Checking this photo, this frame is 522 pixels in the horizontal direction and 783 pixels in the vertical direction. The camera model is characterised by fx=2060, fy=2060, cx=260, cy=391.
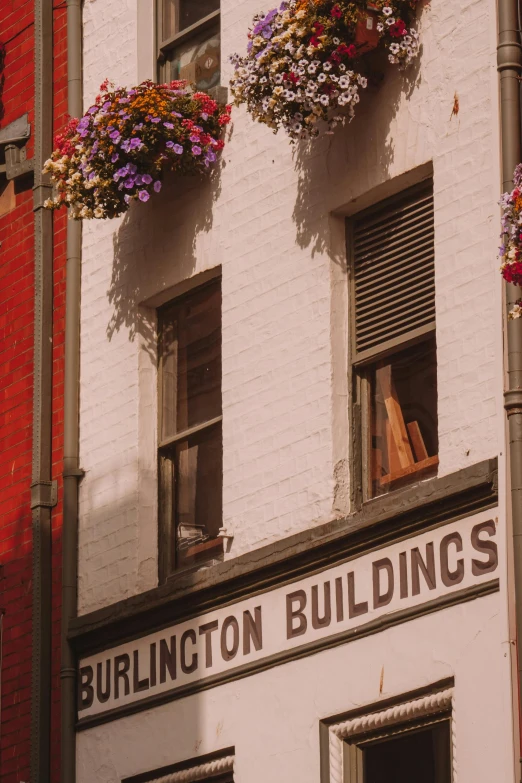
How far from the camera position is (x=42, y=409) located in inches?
612

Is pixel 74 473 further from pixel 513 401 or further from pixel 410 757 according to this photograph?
pixel 513 401

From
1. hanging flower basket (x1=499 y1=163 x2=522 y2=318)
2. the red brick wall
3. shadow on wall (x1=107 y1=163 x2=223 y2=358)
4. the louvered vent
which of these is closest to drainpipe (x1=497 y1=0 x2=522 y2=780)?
hanging flower basket (x1=499 y1=163 x2=522 y2=318)

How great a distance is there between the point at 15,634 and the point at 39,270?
2.81 m

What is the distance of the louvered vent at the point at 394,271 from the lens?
12828mm

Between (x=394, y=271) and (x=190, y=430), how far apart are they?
7.40ft

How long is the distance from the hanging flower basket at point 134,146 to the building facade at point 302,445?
0.82 ft

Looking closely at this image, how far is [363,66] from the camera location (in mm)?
13312

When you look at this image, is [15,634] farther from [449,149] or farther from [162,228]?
→ [449,149]

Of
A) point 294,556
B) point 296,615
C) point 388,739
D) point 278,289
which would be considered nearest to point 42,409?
point 278,289

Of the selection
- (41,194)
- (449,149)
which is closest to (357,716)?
(449,149)

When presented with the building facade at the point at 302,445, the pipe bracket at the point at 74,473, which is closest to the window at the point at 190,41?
the building facade at the point at 302,445

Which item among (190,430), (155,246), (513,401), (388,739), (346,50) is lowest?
(388,739)

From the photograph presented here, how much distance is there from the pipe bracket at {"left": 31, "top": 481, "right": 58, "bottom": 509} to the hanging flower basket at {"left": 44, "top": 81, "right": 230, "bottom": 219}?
2055 millimetres

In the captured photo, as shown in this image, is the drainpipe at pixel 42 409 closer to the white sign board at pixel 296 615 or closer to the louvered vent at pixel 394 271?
the white sign board at pixel 296 615
